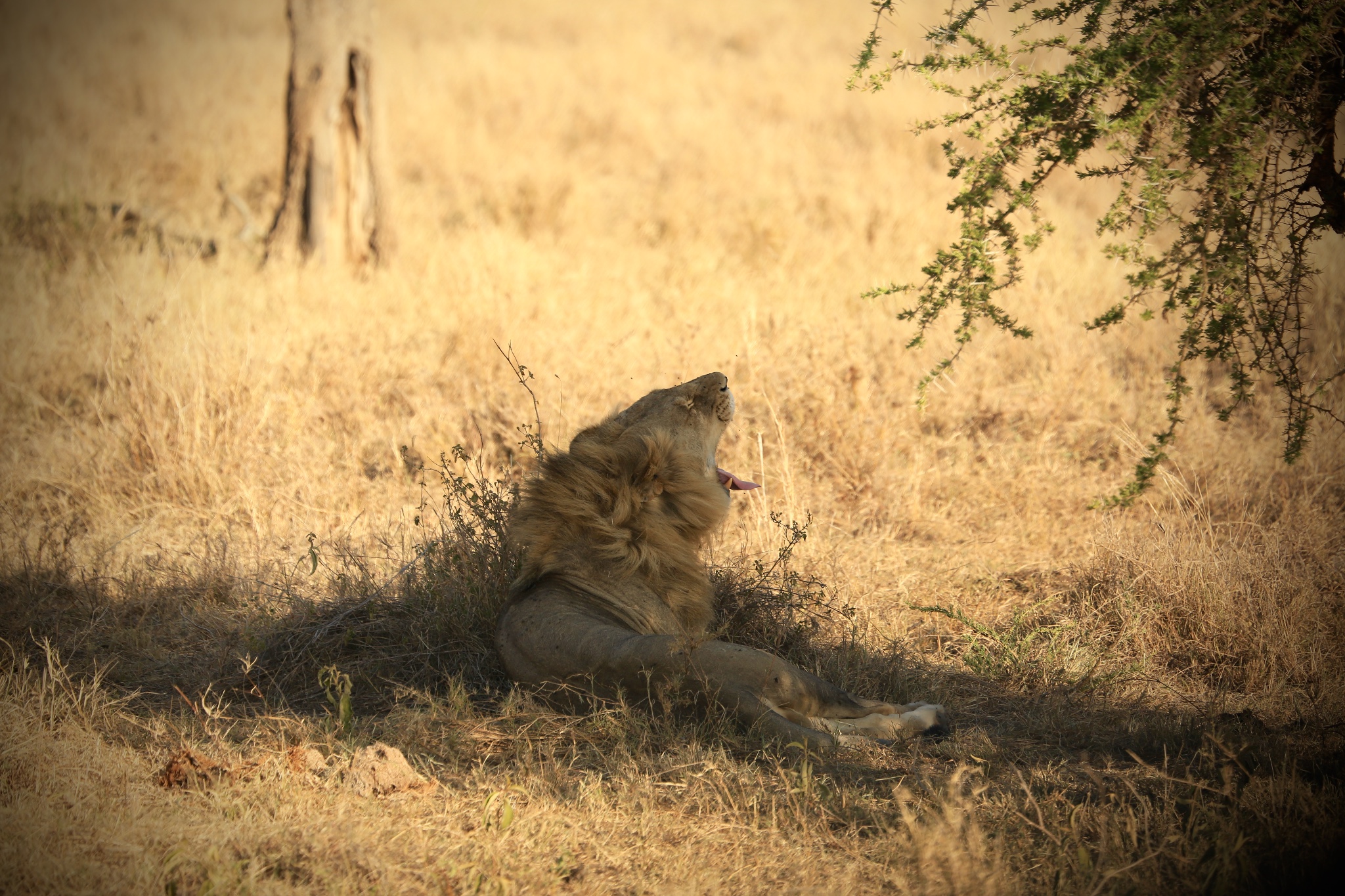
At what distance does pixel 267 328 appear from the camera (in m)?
8.15

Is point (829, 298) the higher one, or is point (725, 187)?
point (725, 187)

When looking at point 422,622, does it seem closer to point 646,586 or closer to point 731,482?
point 646,586

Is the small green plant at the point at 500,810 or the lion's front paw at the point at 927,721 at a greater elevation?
the lion's front paw at the point at 927,721

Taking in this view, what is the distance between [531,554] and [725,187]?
31.5ft

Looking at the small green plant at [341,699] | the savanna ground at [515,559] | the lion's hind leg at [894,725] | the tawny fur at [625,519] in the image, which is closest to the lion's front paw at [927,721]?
the lion's hind leg at [894,725]

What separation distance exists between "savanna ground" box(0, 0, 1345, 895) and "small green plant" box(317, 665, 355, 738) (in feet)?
0.15

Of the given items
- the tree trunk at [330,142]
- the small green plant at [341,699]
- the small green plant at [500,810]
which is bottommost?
the small green plant at [500,810]

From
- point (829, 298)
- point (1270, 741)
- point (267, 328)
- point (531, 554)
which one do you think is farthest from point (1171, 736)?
point (267, 328)

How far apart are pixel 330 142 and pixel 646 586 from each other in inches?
328

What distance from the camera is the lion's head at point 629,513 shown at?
13.3ft

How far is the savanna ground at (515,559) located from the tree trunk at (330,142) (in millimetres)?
592

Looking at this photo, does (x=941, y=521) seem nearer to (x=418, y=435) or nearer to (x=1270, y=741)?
(x=1270, y=741)

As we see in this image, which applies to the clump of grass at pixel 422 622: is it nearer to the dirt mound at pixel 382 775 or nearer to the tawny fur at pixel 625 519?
the tawny fur at pixel 625 519

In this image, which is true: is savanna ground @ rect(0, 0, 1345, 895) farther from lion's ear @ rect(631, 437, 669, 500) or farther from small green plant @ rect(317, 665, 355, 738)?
lion's ear @ rect(631, 437, 669, 500)
